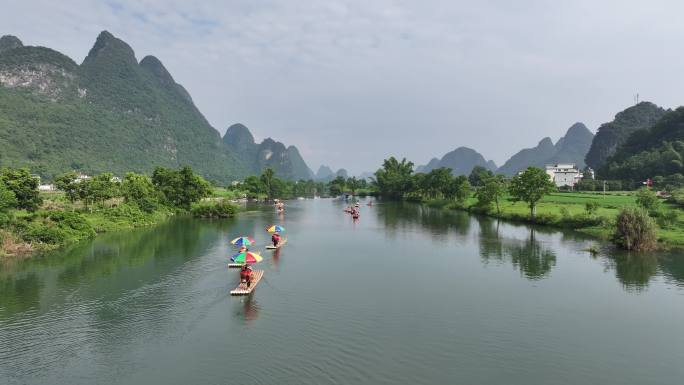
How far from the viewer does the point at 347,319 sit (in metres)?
21.6

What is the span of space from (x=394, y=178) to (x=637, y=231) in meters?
120

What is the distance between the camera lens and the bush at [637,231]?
39772mm

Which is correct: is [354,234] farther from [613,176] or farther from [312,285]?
[613,176]

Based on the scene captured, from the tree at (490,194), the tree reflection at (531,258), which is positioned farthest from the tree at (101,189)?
the tree at (490,194)

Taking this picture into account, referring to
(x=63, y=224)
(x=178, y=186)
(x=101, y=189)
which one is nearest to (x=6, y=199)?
(x=63, y=224)

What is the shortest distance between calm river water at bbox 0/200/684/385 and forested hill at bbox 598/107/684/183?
284 feet

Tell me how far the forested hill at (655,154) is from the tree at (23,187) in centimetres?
11747

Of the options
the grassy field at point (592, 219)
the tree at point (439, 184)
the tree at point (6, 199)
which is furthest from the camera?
the tree at point (439, 184)

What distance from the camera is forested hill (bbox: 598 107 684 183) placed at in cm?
10612

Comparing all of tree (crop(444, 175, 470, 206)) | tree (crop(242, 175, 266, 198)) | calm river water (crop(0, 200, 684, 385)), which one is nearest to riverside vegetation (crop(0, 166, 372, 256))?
calm river water (crop(0, 200, 684, 385))

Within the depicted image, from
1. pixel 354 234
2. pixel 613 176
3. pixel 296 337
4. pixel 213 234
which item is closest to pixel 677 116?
pixel 613 176

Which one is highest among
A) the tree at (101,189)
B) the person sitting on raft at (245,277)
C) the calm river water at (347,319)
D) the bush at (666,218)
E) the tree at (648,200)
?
the tree at (101,189)

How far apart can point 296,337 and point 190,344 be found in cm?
465

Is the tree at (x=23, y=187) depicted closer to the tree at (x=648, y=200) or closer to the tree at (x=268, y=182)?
the tree at (x=648, y=200)
